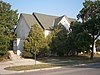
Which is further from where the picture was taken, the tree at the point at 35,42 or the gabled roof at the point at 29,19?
the gabled roof at the point at 29,19

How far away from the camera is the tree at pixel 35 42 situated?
134ft

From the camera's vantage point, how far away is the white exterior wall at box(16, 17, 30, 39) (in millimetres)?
47281

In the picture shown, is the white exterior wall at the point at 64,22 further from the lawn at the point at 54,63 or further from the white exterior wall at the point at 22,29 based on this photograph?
the lawn at the point at 54,63

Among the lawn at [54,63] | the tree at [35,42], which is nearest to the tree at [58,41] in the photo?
the tree at [35,42]

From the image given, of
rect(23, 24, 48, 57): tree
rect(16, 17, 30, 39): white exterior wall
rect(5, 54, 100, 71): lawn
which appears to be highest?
rect(16, 17, 30, 39): white exterior wall

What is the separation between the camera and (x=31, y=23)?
4684 cm

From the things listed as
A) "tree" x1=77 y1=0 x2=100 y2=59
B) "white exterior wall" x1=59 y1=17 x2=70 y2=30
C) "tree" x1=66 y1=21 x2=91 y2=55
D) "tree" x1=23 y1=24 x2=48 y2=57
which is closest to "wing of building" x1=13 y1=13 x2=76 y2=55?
"white exterior wall" x1=59 y1=17 x2=70 y2=30

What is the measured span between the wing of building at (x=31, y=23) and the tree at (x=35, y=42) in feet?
13.4

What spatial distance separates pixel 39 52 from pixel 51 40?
14.8 feet

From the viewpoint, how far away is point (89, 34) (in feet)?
139

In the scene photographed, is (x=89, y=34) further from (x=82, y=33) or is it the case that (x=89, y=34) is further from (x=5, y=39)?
(x=5, y=39)

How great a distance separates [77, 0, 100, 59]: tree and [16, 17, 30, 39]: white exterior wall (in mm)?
12196

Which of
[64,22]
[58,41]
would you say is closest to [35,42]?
[58,41]

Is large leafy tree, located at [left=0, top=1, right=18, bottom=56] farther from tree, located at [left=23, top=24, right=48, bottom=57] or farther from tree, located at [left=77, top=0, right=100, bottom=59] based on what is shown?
tree, located at [left=77, top=0, right=100, bottom=59]
